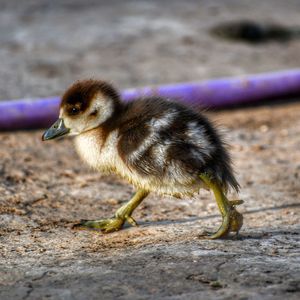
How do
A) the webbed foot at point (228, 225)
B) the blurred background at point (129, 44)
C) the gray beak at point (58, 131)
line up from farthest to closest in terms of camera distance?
the blurred background at point (129, 44) < the gray beak at point (58, 131) < the webbed foot at point (228, 225)

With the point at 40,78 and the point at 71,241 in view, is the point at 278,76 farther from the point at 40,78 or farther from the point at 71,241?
the point at 71,241

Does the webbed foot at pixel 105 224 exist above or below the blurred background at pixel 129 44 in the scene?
below

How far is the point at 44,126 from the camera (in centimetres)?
730

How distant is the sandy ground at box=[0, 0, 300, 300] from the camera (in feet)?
12.3

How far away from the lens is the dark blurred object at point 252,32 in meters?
10.1

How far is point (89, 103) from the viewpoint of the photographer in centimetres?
482

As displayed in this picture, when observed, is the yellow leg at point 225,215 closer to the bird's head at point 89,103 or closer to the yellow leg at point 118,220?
the yellow leg at point 118,220

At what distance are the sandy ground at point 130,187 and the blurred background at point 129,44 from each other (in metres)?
0.02

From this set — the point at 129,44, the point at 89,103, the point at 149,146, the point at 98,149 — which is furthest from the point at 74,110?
the point at 129,44

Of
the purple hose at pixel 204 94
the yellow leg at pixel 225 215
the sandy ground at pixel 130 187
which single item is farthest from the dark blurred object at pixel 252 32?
the yellow leg at pixel 225 215

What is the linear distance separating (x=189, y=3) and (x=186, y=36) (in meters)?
1.48

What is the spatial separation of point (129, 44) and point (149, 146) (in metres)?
5.25

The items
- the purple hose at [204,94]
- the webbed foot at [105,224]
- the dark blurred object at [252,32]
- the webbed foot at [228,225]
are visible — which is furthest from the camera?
the dark blurred object at [252,32]

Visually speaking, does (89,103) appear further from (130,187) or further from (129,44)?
(129,44)
